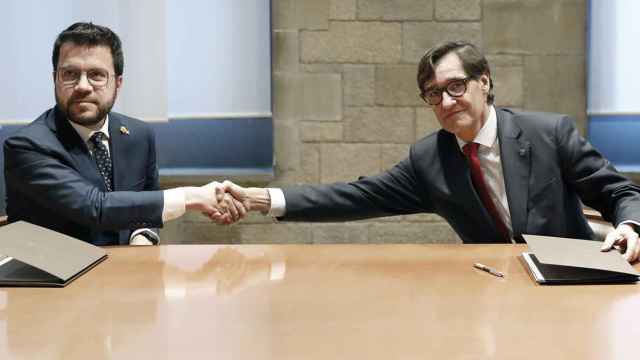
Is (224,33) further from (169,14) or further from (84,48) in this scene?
(84,48)

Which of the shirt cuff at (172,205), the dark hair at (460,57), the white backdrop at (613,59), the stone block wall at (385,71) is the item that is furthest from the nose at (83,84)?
the white backdrop at (613,59)

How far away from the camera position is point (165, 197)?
2000 millimetres

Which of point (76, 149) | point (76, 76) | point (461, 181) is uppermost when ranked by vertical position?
point (76, 76)

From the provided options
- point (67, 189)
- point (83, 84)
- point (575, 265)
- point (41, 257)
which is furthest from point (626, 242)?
point (83, 84)

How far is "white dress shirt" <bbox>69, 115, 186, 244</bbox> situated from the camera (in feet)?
6.55

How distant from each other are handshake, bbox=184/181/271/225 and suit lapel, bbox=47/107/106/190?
0.96ft

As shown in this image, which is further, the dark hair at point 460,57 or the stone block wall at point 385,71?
the stone block wall at point 385,71

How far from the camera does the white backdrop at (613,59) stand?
3.45 metres

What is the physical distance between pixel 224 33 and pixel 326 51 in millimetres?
549

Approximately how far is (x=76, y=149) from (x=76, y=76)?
24 centimetres

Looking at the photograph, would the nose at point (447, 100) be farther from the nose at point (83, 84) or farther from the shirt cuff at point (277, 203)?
the nose at point (83, 84)

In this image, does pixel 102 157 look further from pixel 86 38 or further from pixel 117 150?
pixel 86 38

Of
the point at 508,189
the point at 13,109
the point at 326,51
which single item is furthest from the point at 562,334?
the point at 13,109

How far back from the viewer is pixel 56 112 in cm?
213
